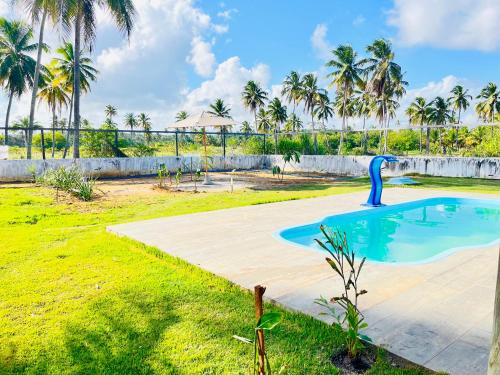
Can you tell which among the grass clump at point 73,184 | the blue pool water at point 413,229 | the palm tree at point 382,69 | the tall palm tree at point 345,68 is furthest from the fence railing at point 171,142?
the palm tree at point 382,69

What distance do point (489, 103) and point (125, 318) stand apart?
53.1 meters

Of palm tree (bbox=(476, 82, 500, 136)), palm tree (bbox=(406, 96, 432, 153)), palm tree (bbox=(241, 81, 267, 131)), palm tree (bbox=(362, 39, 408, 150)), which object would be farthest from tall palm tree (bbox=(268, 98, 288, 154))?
palm tree (bbox=(476, 82, 500, 136))

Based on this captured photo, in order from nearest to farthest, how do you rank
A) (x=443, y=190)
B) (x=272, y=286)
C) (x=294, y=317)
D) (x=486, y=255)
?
(x=294, y=317) < (x=272, y=286) < (x=486, y=255) < (x=443, y=190)

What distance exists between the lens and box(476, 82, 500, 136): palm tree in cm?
4438

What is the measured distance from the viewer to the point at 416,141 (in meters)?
59.5

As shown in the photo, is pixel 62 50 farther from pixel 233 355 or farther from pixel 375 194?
pixel 233 355

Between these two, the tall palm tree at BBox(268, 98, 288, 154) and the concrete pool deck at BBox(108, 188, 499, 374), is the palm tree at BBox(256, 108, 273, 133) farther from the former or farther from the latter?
the concrete pool deck at BBox(108, 188, 499, 374)

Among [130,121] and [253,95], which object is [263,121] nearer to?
[253,95]

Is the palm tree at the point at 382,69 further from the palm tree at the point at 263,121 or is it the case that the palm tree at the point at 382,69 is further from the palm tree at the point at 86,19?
the palm tree at the point at 86,19

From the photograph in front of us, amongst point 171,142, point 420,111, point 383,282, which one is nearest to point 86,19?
point 171,142

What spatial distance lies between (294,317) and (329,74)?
36711 mm

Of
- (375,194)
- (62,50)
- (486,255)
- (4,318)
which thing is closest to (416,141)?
(62,50)

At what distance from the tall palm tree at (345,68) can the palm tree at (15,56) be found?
86.4ft

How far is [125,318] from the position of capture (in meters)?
3.03
